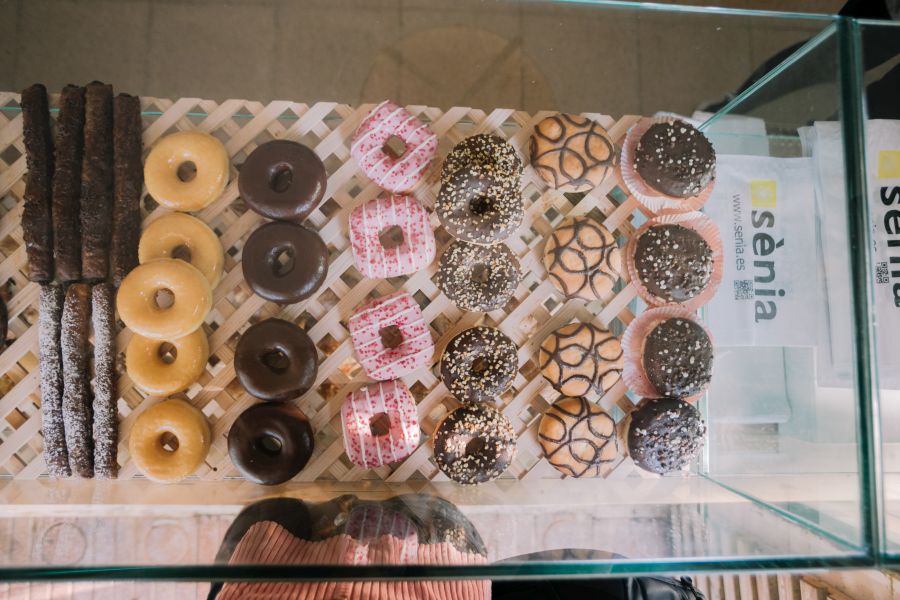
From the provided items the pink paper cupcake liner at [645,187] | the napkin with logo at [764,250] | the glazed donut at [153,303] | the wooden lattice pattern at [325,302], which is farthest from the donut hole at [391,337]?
the napkin with logo at [764,250]

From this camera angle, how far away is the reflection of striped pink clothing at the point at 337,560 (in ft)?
4.59

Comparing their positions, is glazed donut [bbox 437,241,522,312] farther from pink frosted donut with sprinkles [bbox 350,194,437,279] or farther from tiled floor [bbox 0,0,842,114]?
tiled floor [bbox 0,0,842,114]

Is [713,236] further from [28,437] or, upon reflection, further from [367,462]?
[28,437]

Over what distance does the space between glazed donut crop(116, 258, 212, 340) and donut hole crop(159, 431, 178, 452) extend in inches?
16.9

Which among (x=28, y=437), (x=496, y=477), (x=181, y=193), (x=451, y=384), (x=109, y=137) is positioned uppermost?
(x=109, y=137)

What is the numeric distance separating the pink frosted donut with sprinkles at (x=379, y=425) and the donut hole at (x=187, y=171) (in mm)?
1140

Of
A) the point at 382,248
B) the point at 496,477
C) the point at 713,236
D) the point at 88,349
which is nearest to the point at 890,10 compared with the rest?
the point at 713,236

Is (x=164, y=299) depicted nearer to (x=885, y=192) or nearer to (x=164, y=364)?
(x=164, y=364)

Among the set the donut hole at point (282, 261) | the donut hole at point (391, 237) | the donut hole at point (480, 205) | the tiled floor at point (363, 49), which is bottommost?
the donut hole at point (282, 261)

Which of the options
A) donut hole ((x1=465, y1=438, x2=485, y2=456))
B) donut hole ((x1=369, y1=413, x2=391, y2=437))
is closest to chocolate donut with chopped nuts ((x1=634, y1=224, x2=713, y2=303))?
donut hole ((x1=465, y1=438, x2=485, y2=456))

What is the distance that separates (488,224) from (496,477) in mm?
1019

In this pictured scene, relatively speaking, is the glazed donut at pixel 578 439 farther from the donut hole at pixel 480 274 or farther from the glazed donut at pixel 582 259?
the donut hole at pixel 480 274

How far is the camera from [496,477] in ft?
7.66

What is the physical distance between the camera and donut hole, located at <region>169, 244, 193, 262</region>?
92.0 inches
